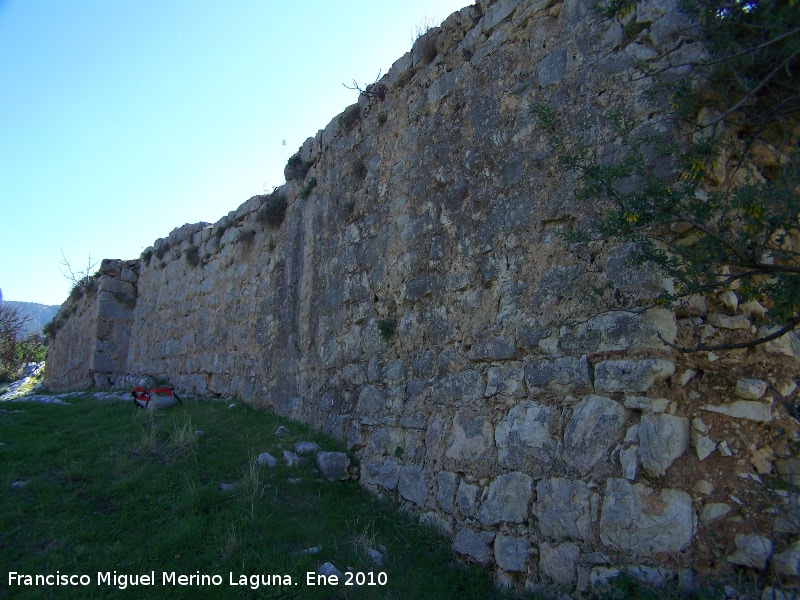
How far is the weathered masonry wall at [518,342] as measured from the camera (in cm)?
340

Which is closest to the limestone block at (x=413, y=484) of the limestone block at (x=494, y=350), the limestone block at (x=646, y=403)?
the limestone block at (x=494, y=350)

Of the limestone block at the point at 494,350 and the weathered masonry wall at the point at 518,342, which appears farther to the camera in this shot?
the limestone block at the point at 494,350

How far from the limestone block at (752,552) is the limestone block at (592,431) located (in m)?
0.81

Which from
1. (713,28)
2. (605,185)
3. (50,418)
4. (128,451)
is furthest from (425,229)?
(50,418)

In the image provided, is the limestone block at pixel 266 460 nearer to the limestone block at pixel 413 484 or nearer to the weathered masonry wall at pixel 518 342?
the weathered masonry wall at pixel 518 342

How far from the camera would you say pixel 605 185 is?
364 cm

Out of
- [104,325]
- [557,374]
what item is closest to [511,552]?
[557,374]

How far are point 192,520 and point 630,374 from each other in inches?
140

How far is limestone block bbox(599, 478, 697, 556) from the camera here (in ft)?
10.8

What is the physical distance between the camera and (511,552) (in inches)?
162

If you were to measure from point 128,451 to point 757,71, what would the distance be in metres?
6.42

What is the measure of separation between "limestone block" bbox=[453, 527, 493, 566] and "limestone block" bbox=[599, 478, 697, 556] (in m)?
1.04

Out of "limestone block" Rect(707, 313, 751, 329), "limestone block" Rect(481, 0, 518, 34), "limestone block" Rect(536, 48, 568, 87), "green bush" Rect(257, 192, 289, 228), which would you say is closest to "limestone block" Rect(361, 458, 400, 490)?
"limestone block" Rect(707, 313, 751, 329)

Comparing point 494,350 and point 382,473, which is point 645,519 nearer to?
point 494,350
